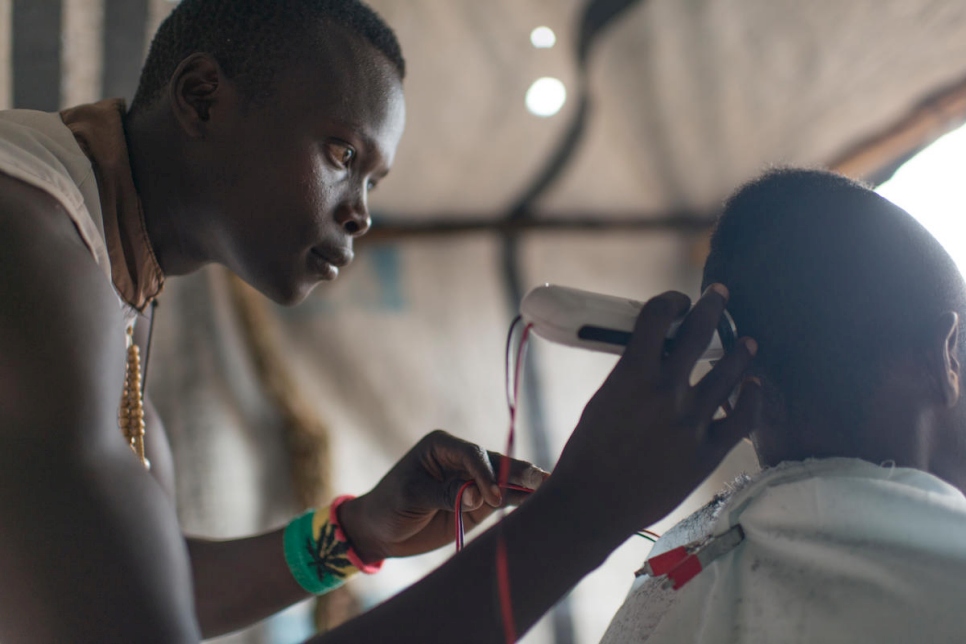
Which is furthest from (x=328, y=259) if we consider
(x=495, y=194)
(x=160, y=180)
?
(x=495, y=194)

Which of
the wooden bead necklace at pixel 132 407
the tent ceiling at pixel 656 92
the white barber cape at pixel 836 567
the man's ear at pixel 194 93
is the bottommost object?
the white barber cape at pixel 836 567

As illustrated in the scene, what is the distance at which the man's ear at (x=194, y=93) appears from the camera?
3.42 feet

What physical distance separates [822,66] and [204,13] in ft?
4.78

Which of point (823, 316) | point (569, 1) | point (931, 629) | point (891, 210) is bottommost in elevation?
point (931, 629)

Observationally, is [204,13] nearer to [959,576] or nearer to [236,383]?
[959,576]

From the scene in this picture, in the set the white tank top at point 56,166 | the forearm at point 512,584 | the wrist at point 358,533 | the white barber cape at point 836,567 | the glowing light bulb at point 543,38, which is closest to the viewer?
the forearm at point 512,584

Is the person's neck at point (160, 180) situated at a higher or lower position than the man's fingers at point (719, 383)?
higher

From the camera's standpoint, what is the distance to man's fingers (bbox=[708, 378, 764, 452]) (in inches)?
24.6

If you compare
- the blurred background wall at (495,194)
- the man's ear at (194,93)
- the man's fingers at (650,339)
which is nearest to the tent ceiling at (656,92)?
the blurred background wall at (495,194)

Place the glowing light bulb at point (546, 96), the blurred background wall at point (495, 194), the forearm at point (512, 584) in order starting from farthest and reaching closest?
the glowing light bulb at point (546, 96)
the blurred background wall at point (495, 194)
the forearm at point (512, 584)

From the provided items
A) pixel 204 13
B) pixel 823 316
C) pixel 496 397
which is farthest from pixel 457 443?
pixel 496 397

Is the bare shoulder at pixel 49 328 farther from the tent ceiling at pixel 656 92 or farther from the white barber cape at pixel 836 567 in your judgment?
the tent ceiling at pixel 656 92

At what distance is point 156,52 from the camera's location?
3.79 feet

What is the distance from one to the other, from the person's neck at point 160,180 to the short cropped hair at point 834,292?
667 mm
